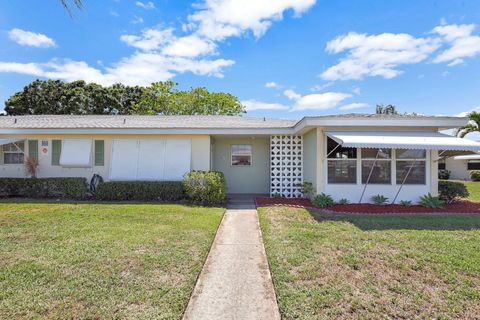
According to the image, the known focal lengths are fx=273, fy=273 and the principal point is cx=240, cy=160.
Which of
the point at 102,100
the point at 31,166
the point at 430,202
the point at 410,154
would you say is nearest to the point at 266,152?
the point at 410,154

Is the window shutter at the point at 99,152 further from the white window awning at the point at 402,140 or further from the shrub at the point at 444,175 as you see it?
the shrub at the point at 444,175

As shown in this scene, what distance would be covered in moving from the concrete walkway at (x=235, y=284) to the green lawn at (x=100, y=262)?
0.21 m

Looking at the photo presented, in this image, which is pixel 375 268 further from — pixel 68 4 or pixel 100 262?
pixel 68 4

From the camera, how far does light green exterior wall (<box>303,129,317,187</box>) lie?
11452 millimetres

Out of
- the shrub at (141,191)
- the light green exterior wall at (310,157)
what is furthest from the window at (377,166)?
the shrub at (141,191)

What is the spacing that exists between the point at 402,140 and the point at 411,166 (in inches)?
75.9

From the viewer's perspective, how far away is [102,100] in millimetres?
37000

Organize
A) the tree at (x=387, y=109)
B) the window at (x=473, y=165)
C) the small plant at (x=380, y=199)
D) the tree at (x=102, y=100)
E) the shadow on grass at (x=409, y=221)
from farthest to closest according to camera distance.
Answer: the tree at (x=387, y=109), the tree at (x=102, y=100), the window at (x=473, y=165), the small plant at (x=380, y=199), the shadow on grass at (x=409, y=221)

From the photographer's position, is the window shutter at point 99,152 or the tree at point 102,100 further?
the tree at point 102,100

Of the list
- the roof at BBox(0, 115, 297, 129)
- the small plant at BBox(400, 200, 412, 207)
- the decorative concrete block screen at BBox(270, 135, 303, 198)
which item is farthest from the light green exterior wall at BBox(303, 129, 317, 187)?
the small plant at BBox(400, 200, 412, 207)

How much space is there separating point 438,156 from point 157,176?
479 inches

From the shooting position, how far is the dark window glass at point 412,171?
1105 cm

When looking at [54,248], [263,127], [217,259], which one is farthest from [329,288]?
[263,127]

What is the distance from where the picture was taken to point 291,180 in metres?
13.6
